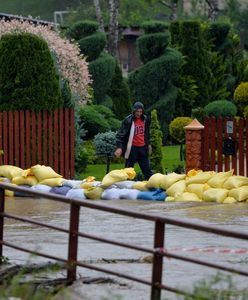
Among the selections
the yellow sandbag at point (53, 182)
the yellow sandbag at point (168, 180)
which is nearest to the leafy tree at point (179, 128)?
the yellow sandbag at point (53, 182)

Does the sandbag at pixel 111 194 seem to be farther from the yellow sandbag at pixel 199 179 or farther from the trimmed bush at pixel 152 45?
the trimmed bush at pixel 152 45

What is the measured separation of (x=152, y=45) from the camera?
3866cm

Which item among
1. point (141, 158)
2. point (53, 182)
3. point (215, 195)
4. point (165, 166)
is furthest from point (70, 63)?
point (215, 195)

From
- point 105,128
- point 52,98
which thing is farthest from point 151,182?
point 105,128

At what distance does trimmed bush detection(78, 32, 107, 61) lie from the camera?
37.0m

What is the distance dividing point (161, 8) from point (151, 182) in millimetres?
81407

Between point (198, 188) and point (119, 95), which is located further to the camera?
point (119, 95)

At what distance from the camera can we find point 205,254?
12211mm

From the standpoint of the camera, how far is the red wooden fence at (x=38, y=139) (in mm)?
21906

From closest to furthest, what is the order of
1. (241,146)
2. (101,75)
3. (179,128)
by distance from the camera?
(241,146)
(179,128)
(101,75)

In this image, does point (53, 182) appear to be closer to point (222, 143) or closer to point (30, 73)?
point (222, 143)

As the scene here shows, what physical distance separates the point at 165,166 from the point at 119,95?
9.08 metres

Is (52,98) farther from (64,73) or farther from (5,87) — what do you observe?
(64,73)

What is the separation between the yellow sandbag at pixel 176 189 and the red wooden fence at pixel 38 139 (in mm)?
3823
